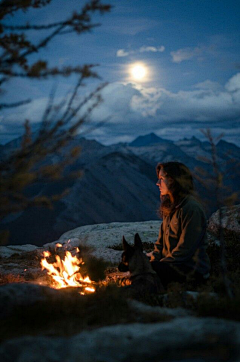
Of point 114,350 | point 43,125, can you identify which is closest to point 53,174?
point 43,125

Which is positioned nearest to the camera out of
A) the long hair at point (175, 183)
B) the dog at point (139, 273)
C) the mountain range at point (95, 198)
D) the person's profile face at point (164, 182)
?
the dog at point (139, 273)

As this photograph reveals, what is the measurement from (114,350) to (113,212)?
238ft

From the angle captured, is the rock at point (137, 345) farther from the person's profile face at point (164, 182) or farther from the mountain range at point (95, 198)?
the mountain range at point (95, 198)

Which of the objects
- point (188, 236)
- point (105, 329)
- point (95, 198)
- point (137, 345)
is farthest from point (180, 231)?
point (95, 198)

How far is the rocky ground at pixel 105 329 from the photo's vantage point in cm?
332

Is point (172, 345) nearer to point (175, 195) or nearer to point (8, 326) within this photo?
point (8, 326)

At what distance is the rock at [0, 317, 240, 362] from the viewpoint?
3.29 meters

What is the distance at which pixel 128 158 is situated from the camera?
4375 inches

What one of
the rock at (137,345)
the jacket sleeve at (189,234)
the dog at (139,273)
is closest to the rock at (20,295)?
the rock at (137,345)

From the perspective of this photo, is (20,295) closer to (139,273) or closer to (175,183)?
(139,273)

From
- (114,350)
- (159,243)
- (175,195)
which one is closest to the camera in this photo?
(114,350)

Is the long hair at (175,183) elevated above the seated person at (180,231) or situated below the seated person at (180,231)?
above

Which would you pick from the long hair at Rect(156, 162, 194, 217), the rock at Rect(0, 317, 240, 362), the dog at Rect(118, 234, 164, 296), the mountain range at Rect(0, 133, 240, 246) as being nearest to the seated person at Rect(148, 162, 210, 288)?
the long hair at Rect(156, 162, 194, 217)

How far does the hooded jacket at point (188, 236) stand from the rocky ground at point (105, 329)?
1069 mm
